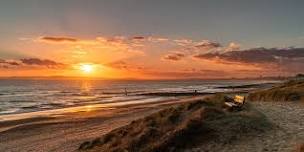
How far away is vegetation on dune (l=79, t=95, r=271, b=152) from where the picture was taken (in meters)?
15.7

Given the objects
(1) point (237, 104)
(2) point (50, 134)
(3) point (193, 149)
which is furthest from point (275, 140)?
(2) point (50, 134)

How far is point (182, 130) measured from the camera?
16.1 metres

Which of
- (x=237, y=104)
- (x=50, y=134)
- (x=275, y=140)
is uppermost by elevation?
(x=237, y=104)

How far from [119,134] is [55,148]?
4.72m

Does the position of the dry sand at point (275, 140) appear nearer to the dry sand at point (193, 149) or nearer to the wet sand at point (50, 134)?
the dry sand at point (193, 149)

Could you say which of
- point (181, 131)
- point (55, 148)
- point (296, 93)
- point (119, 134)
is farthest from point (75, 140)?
point (296, 93)

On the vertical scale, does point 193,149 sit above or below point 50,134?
above

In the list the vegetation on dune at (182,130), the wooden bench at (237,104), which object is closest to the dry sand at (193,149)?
the vegetation on dune at (182,130)

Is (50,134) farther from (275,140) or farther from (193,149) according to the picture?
(275,140)

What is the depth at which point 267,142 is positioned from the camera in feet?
47.9

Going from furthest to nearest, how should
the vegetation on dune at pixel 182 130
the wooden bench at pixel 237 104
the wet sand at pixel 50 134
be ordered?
the wet sand at pixel 50 134 < the wooden bench at pixel 237 104 < the vegetation on dune at pixel 182 130

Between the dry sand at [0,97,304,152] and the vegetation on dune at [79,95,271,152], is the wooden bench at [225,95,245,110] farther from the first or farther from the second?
the dry sand at [0,97,304,152]

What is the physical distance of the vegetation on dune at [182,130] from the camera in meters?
15.7

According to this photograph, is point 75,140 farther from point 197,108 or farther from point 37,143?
point 197,108
